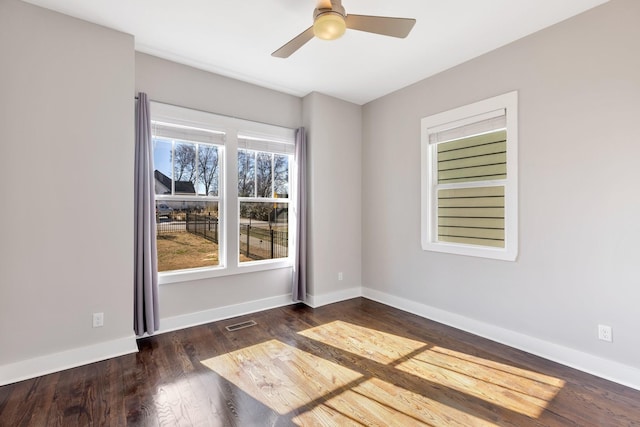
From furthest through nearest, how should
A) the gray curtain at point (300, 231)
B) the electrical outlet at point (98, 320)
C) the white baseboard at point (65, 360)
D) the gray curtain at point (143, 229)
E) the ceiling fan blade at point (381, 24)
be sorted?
the gray curtain at point (300, 231)
the gray curtain at point (143, 229)
the electrical outlet at point (98, 320)
the white baseboard at point (65, 360)
the ceiling fan blade at point (381, 24)

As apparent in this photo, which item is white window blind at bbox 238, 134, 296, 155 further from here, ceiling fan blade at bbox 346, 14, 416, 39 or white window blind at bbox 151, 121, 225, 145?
ceiling fan blade at bbox 346, 14, 416, 39

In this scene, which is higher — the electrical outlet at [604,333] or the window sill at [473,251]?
the window sill at [473,251]

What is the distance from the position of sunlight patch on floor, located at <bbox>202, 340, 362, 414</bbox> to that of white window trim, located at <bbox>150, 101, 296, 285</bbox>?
1060mm

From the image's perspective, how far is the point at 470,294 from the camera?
3.15m

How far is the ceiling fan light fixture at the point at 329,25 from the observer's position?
1778 mm

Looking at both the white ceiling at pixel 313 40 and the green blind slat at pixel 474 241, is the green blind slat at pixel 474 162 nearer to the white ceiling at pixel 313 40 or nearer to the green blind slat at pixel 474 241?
the green blind slat at pixel 474 241

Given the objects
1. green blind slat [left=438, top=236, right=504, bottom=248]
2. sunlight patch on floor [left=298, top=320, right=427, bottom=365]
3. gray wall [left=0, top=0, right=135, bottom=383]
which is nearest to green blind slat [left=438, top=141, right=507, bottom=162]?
green blind slat [left=438, top=236, right=504, bottom=248]

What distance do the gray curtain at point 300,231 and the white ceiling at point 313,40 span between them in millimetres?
868

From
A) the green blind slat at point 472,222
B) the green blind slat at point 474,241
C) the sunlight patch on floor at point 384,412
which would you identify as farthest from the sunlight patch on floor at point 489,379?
the green blind slat at point 472,222

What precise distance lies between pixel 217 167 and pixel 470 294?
10.5ft

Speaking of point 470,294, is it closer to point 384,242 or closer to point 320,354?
point 384,242

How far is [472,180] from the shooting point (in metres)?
3.21

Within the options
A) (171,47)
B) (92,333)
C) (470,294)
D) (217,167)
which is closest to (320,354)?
(470,294)

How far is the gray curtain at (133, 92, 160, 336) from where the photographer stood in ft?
9.24
